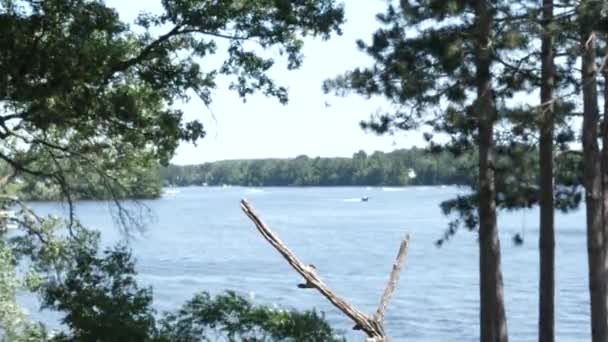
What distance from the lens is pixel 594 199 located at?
406 inches

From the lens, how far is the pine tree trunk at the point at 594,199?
1027 cm

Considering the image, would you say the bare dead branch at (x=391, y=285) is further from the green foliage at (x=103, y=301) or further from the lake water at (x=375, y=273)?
the lake water at (x=375, y=273)

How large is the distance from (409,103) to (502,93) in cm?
109

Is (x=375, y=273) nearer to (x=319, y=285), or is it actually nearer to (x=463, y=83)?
(x=463, y=83)

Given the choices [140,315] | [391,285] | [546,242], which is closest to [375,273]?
[546,242]

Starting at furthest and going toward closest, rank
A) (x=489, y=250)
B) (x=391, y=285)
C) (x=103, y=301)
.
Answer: (x=489, y=250) < (x=103, y=301) < (x=391, y=285)

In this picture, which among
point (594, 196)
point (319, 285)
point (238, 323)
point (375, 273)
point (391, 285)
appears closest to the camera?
point (319, 285)

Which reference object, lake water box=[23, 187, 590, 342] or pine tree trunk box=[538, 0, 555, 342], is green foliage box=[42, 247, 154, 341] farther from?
pine tree trunk box=[538, 0, 555, 342]

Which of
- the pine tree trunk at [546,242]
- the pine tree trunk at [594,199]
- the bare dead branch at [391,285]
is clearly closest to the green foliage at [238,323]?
the pine tree trunk at [594,199]

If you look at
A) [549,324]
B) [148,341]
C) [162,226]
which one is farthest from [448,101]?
[162,226]

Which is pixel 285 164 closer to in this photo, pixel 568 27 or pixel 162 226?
pixel 162 226

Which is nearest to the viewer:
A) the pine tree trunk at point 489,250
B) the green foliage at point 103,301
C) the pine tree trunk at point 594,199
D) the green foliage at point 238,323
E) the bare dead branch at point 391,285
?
the bare dead branch at point 391,285

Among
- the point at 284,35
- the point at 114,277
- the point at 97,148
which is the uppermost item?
the point at 284,35

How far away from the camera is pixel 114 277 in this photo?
28.0ft
